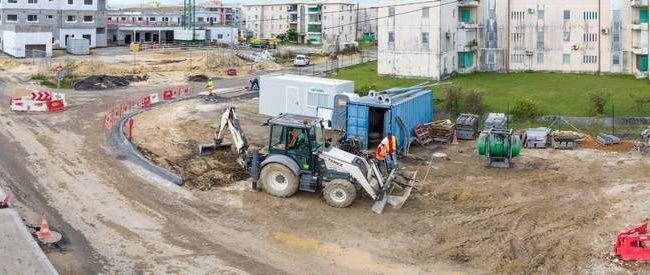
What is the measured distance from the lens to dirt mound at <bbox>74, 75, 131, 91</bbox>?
4216 centimetres

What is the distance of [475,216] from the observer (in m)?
16.9

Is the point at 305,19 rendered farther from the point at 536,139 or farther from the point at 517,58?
the point at 536,139

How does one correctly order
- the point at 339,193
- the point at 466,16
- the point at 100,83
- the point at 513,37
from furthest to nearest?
the point at 513,37 < the point at 466,16 < the point at 100,83 < the point at 339,193

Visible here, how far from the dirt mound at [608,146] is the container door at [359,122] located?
7.70 m

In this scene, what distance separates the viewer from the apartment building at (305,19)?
346 feet

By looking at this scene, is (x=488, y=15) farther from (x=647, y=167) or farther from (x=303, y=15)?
(x=303, y=15)

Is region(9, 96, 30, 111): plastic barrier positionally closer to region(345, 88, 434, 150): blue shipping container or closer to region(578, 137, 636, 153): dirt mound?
region(345, 88, 434, 150): blue shipping container

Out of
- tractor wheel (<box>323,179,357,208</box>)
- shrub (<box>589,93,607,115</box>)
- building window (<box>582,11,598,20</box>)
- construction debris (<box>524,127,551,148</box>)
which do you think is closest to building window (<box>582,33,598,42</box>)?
building window (<box>582,11,598,20</box>)

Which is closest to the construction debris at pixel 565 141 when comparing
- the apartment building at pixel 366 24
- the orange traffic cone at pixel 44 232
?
the orange traffic cone at pixel 44 232

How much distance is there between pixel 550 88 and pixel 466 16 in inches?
446

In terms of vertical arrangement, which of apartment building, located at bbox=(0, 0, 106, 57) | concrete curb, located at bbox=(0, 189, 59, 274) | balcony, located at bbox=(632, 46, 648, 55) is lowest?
concrete curb, located at bbox=(0, 189, 59, 274)

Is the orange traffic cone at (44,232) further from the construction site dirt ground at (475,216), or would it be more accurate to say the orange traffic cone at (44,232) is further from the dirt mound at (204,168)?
the dirt mound at (204,168)

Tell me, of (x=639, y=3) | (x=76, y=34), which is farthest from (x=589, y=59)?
(x=76, y=34)

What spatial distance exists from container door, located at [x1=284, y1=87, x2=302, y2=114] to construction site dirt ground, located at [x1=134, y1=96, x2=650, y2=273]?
779 cm
